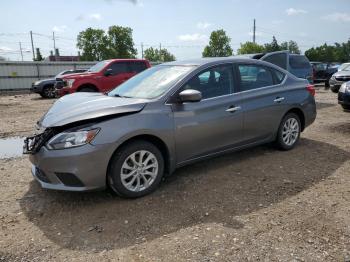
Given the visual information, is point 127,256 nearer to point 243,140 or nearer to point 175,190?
point 175,190

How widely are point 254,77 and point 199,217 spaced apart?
268 cm

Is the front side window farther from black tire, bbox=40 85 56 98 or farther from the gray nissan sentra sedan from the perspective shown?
black tire, bbox=40 85 56 98

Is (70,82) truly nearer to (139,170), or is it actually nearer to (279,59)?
(279,59)

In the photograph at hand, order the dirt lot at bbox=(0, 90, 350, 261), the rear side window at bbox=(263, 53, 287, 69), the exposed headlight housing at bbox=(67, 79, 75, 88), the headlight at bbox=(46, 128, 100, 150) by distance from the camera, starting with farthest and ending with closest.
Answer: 1. the exposed headlight housing at bbox=(67, 79, 75, 88)
2. the rear side window at bbox=(263, 53, 287, 69)
3. the headlight at bbox=(46, 128, 100, 150)
4. the dirt lot at bbox=(0, 90, 350, 261)

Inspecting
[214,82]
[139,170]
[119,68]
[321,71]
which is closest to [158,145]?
[139,170]

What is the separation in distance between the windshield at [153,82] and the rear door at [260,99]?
3.24 ft

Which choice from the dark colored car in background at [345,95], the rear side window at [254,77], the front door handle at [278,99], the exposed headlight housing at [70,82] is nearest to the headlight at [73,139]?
the rear side window at [254,77]

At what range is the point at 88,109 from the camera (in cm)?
412

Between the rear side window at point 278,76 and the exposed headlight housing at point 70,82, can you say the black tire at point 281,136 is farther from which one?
the exposed headlight housing at point 70,82

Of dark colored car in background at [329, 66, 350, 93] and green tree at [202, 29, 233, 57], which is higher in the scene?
green tree at [202, 29, 233, 57]

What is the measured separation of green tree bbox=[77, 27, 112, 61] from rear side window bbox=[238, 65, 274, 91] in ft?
240

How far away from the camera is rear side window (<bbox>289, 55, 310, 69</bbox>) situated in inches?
487

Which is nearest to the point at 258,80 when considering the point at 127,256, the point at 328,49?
the point at 127,256

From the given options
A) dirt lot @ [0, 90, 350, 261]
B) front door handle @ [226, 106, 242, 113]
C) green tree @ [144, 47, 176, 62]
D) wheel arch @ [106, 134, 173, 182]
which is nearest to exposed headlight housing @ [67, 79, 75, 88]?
dirt lot @ [0, 90, 350, 261]
